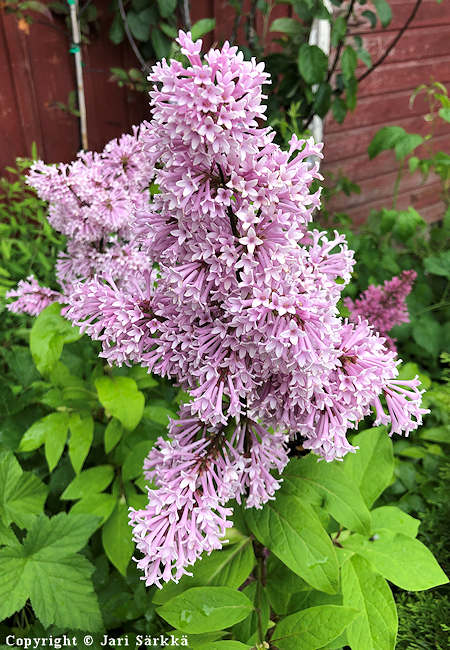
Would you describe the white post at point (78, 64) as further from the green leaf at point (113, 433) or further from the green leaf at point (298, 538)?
the green leaf at point (298, 538)

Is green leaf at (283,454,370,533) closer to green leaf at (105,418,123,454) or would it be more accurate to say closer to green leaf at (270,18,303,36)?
green leaf at (105,418,123,454)

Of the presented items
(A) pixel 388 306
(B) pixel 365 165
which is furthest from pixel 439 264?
(B) pixel 365 165

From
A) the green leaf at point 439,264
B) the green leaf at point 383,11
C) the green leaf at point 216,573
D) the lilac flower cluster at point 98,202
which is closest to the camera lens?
the green leaf at point 216,573

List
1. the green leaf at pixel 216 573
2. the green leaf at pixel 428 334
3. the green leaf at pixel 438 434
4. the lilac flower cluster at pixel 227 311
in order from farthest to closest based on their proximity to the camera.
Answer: the green leaf at pixel 428 334 < the green leaf at pixel 438 434 < the green leaf at pixel 216 573 < the lilac flower cluster at pixel 227 311

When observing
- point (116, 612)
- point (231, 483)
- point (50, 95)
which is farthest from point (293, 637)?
point (50, 95)

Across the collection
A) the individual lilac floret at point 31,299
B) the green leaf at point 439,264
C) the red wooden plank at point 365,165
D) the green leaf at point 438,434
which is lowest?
the green leaf at point 438,434

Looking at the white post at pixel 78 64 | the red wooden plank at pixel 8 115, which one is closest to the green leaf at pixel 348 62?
the white post at pixel 78 64

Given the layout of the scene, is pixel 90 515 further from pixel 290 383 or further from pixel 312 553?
pixel 290 383
